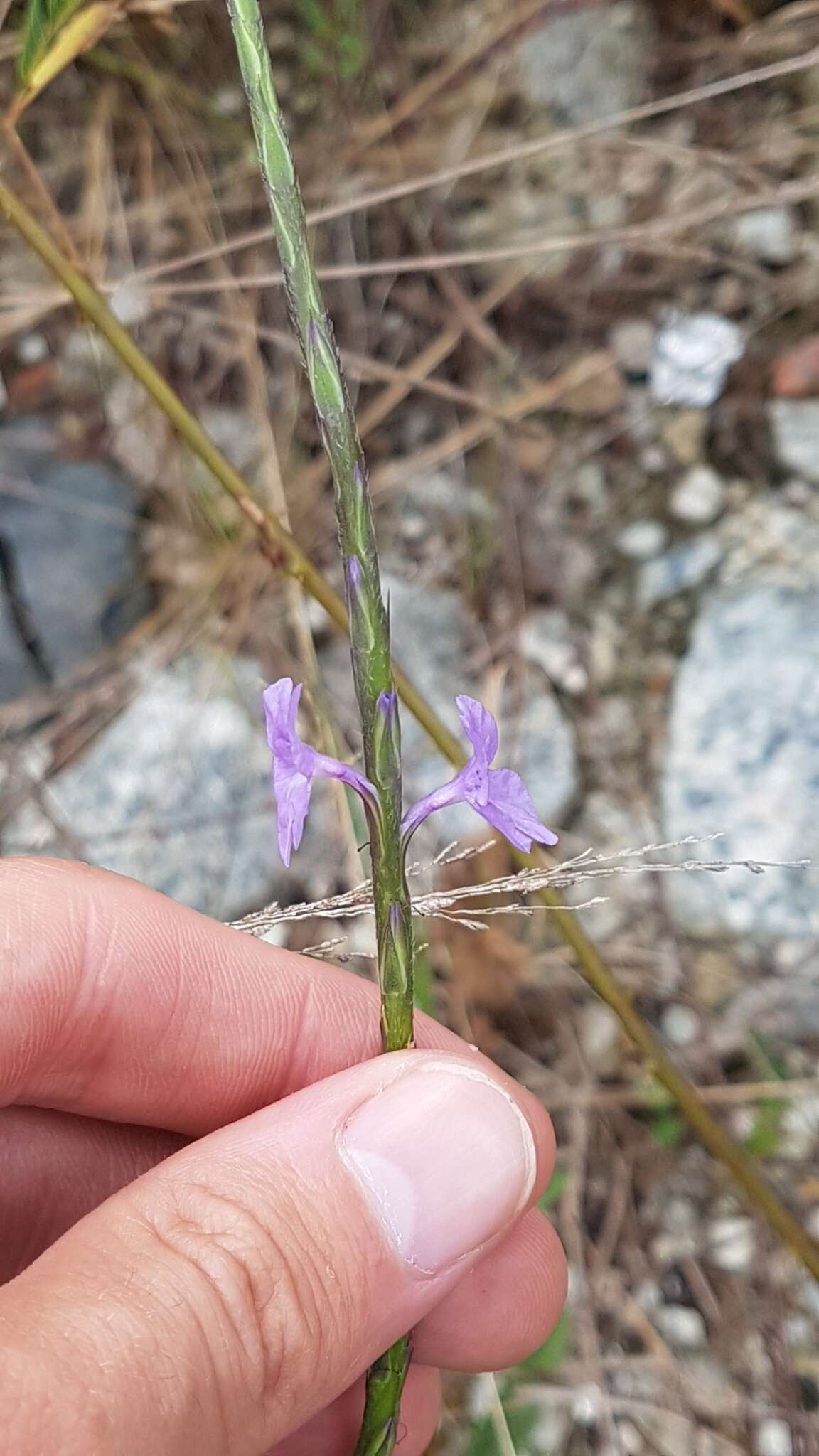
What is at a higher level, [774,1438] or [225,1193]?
[225,1193]

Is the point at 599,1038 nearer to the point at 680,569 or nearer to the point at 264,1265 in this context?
the point at 680,569

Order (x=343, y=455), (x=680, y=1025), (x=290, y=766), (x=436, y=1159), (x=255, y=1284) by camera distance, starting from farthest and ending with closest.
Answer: (x=680, y=1025) < (x=436, y=1159) < (x=255, y=1284) < (x=290, y=766) < (x=343, y=455)

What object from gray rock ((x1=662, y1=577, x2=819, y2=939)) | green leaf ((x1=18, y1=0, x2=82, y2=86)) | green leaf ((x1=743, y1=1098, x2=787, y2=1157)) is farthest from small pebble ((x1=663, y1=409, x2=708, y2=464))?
green leaf ((x1=18, y1=0, x2=82, y2=86))

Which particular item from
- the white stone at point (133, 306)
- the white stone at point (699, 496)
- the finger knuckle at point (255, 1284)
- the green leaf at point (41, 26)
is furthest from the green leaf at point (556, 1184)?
the white stone at point (133, 306)

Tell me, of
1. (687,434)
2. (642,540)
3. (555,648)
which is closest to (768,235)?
(687,434)

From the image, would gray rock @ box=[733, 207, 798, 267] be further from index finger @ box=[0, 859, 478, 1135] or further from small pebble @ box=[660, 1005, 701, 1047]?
index finger @ box=[0, 859, 478, 1135]

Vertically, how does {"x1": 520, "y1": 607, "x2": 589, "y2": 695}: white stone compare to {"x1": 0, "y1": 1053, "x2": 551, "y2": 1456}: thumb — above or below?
above

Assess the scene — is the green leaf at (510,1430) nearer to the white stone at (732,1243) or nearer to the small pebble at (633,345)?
the white stone at (732,1243)
